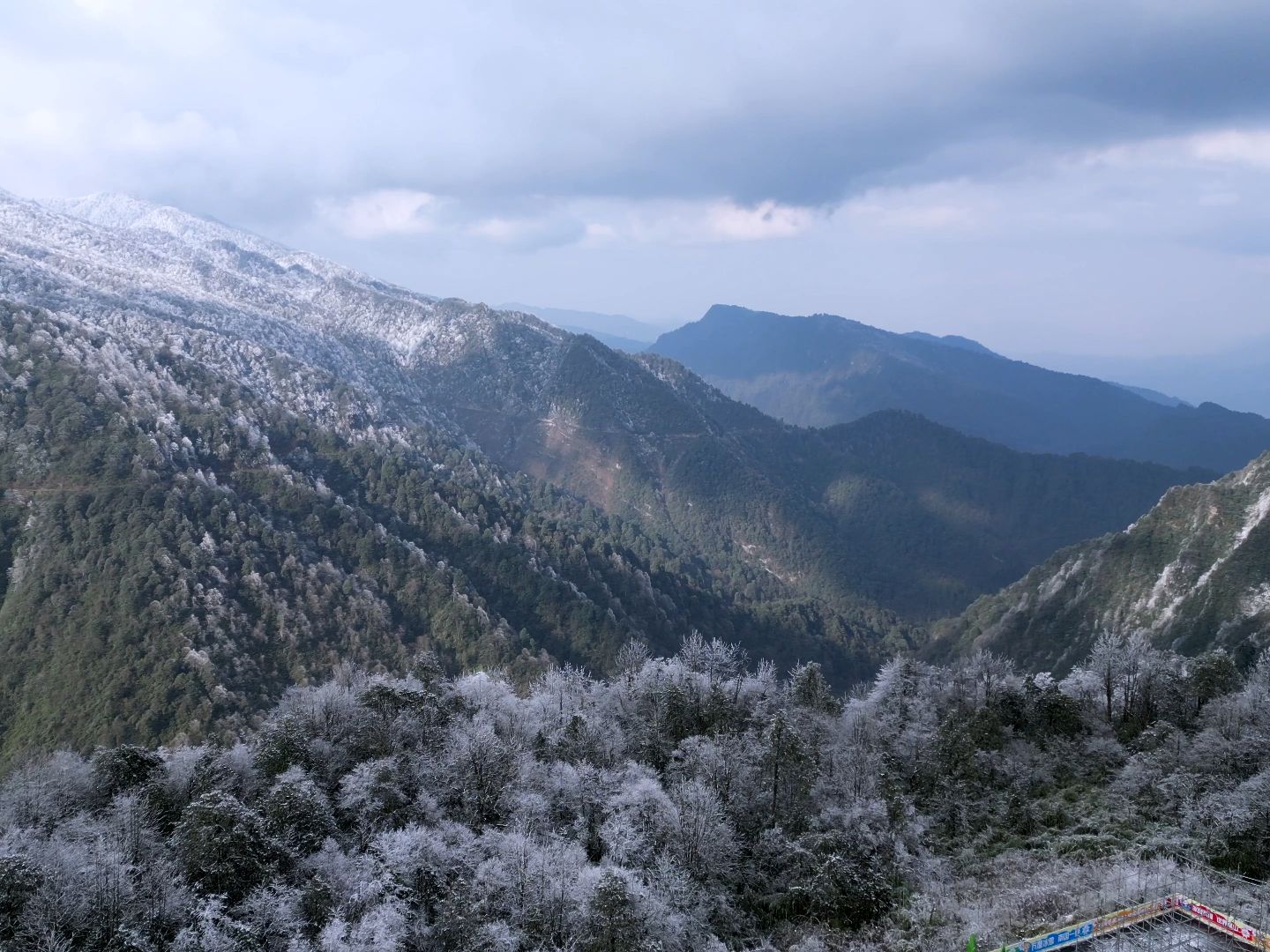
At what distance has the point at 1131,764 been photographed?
1916 inches

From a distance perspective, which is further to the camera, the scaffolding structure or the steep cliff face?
the steep cliff face

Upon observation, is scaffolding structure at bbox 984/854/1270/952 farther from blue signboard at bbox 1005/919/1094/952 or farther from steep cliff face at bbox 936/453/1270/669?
steep cliff face at bbox 936/453/1270/669

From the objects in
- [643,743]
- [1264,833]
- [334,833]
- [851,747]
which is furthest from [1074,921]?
[334,833]

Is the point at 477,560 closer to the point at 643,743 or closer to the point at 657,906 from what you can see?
the point at 643,743

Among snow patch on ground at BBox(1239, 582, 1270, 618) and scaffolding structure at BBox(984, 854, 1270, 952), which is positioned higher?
snow patch on ground at BBox(1239, 582, 1270, 618)

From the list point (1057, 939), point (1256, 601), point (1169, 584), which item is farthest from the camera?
point (1169, 584)

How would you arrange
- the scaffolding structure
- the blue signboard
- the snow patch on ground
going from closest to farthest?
1. the scaffolding structure
2. the blue signboard
3. the snow patch on ground

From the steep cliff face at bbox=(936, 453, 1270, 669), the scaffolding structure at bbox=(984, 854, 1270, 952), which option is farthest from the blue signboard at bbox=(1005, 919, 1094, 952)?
the steep cliff face at bbox=(936, 453, 1270, 669)

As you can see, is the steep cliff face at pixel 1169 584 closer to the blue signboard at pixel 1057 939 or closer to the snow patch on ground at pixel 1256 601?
the snow patch on ground at pixel 1256 601

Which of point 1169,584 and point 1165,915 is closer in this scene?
point 1165,915

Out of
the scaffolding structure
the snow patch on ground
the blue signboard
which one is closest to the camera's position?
the scaffolding structure

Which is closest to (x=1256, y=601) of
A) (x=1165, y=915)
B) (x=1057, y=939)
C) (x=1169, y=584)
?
(x=1169, y=584)

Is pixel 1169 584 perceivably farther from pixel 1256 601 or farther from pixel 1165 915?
pixel 1165 915

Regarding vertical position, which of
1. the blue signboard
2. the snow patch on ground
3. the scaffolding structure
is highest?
the snow patch on ground
